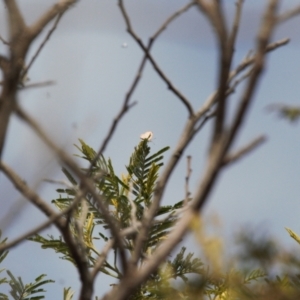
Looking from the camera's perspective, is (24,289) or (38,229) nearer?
(38,229)

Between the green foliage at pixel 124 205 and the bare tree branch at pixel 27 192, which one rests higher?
the green foliage at pixel 124 205

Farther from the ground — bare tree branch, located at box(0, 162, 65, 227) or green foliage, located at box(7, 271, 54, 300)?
green foliage, located at box(7, 271, 54, 300)

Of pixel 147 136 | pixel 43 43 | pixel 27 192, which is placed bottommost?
pixel 27 192

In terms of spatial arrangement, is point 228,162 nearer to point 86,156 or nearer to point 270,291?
point 270,291

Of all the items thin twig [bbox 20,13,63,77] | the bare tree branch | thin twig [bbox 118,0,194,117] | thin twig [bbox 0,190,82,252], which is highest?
thin twig [bbox 20,13,63,77]

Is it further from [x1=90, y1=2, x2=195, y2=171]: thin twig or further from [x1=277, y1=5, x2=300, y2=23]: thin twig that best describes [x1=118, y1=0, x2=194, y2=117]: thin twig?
[x1=277, y1=5, x2=300, y2=23]: thin twig

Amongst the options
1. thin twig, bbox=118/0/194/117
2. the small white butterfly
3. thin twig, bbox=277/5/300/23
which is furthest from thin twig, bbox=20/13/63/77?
the small white butterfly

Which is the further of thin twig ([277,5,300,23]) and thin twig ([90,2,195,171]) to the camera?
thin twig ([90,2,195,171])

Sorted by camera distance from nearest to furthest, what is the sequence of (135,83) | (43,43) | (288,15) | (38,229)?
(288,15), (38,229), (135,83), (43,43)

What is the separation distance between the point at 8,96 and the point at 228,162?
44 cm

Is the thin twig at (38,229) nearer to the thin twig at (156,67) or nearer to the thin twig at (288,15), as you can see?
the thin twig at (156,67)

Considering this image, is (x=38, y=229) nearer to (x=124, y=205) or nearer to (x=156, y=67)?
(x=156, y=67)

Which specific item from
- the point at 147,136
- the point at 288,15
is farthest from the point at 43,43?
the point at 147,136

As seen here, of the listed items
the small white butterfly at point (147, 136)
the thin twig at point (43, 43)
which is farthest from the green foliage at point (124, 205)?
the thin twig at point (43, 43)
